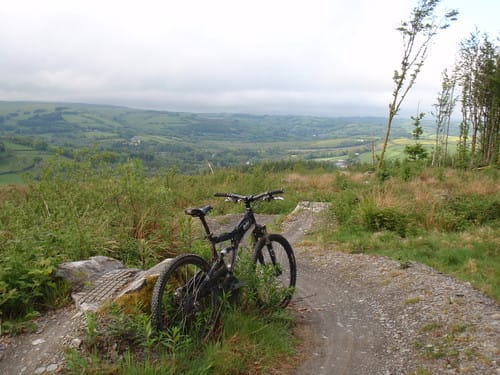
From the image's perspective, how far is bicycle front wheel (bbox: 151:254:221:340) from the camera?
3.86 metres

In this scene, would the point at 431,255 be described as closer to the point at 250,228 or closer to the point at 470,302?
the point at 470,302

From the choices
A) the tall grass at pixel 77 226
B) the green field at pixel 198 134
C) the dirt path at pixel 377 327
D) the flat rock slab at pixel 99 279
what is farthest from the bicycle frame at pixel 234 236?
the green field at pixel 198 134

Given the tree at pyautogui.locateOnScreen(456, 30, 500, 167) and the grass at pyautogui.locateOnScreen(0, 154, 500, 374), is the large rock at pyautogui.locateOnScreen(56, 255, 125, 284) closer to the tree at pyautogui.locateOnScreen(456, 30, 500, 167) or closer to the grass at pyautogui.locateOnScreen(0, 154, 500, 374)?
the grass at pyautogui.locateOnScreen(0, 154, 500, 374)

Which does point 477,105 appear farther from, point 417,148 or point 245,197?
point 245,197

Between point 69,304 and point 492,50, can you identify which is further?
point 492,50

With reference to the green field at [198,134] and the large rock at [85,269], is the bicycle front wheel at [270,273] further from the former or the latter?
the green field at [198,134]

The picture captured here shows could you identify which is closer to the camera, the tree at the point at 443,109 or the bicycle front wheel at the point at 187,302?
the bicycle front wheel at the point at 187,302

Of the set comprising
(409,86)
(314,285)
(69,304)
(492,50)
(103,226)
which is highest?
(492,50)

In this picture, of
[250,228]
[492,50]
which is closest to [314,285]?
[250,228]

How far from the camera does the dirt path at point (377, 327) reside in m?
4.02

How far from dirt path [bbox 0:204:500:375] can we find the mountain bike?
0.77 metres

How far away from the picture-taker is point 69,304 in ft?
15.5

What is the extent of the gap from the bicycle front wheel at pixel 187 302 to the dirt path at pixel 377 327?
0.82 metres

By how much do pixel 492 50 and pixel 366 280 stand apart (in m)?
27.3
